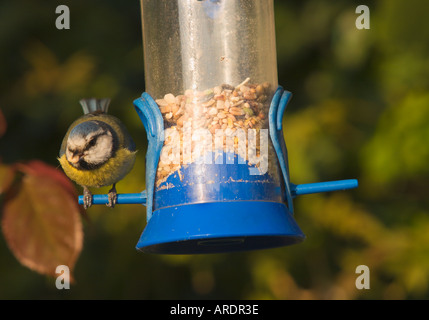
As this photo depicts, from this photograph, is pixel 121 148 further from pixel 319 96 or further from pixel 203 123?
pixel 319 96

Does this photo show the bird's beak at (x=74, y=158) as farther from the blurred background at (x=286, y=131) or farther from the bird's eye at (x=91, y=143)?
the blurred background at (x=286, y=131)

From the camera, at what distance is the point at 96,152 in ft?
9.55

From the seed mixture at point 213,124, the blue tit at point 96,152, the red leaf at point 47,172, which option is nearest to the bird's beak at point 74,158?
the blue tit at point 96,152

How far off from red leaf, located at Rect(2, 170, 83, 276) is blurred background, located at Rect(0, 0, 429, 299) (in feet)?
8.26

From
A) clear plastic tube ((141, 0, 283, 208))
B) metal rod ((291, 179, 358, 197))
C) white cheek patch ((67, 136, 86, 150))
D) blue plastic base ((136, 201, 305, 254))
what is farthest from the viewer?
white cheek patch ((67, 136, 86, 150))

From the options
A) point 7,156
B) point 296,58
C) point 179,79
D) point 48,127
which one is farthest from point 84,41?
point 179,79

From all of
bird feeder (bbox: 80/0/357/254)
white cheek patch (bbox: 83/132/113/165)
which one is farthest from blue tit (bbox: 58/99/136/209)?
bird feeder (bbox: 80/0/357/254)

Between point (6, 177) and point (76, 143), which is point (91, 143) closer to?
point (76, 143)

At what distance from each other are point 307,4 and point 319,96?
0.65 metres

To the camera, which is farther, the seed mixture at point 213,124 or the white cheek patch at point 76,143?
the white cheek patch at point 76,143

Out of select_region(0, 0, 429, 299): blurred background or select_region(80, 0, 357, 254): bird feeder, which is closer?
select_region(80, 0, 357, 254): bird feeder

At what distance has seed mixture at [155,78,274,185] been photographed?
262cm

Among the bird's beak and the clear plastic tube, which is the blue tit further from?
the clear plastic tube

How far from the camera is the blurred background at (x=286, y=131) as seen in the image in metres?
4.63
